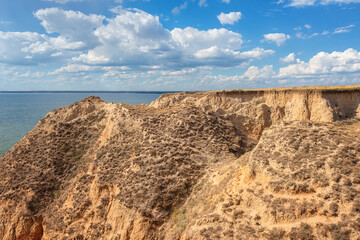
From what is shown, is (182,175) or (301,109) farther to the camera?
(301,109)

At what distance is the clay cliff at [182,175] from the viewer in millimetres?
11430

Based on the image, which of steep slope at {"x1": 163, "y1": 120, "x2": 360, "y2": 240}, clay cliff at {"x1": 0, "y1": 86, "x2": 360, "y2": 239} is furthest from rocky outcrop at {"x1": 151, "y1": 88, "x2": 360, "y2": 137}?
steep slope at {"x1": 163, "y1": 120, "x2": 360, "y2": 240}

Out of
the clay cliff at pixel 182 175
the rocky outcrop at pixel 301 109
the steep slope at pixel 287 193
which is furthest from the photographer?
the rocky outcrop at pixel 301 109

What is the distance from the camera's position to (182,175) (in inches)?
709

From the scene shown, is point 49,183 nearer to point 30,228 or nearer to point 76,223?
point 30,228

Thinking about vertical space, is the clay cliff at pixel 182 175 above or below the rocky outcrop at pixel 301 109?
below

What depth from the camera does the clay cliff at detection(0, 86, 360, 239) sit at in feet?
37.5

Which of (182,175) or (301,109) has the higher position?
(301,109)

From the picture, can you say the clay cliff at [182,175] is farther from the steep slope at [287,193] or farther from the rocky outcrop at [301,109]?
the rocky outcrop at [301,109]

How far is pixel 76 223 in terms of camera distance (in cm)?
1816

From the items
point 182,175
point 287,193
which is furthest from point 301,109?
point 287,193

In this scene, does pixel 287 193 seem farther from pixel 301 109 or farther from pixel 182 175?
pixel 301 109

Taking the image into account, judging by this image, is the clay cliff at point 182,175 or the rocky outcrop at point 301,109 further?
the rocky outcrop at point 301,109

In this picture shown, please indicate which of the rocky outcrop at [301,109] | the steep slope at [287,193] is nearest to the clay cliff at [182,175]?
the steep slope at [287,193]
